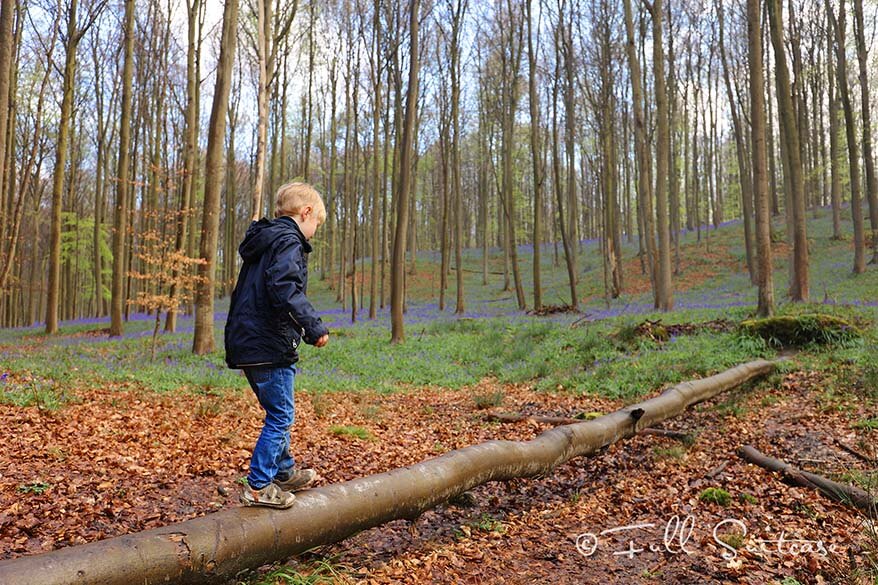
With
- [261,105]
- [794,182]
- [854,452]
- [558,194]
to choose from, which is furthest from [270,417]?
[558,194]

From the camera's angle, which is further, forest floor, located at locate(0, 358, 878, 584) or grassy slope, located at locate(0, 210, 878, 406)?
grassy slope, located at locate(0, 210, 878, 406)

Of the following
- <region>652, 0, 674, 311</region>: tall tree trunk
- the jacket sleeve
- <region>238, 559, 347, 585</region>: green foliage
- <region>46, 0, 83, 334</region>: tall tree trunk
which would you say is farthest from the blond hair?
<region>46, 0, 83, 334</region>: tall tree trunk

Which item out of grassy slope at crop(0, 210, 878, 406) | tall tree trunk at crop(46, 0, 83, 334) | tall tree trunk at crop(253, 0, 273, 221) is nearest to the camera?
grassy slope at crop(0, 210, 878, 406)

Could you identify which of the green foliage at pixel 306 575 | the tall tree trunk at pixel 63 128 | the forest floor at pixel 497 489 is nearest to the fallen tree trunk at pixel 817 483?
the forest floor at pixel 497 489

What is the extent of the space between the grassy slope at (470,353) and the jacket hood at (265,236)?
566cm

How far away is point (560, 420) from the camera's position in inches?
290

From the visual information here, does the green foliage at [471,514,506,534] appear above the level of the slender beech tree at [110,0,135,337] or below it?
below

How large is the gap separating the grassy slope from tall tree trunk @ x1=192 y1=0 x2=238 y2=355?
0.84m

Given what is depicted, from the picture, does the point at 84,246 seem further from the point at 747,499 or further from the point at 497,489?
A: the point at 747,499

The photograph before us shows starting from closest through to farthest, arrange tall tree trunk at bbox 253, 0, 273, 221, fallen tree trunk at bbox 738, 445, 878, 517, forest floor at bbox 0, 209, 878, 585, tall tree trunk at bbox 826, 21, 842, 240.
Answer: forest floor at bbox 0, 209, 878, 585, fallen tree trunk at bbox 738, 445, 878, 517, tall tree trunk at bbox 253, 0, 273, 221, tall tree trunk at bbox 826, 21, 842, 240

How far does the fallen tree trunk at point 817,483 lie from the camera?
4.32 meters

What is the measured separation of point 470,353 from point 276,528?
11.9 m

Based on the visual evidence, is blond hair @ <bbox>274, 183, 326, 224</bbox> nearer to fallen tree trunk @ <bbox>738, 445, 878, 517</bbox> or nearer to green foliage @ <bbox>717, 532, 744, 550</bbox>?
green foliage @ <bbox>717, 532, 744, 550</bbox>

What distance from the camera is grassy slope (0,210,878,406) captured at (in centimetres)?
962
